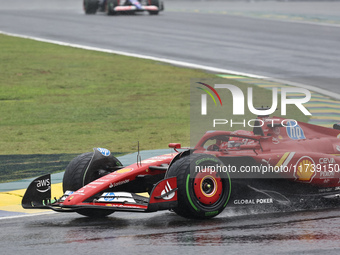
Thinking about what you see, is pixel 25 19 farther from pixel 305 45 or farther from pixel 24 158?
pixel 24 158

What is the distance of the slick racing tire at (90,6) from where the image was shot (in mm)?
39469

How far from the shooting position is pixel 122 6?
127 ft

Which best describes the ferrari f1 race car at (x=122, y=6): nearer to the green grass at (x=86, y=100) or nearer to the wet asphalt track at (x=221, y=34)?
the wet asphalt track at (x=221, y=34)

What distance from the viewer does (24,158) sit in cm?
1338

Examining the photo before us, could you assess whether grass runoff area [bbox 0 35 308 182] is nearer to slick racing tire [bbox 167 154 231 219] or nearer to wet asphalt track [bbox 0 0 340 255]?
wet asphalt track [bbox 0 0 340 255]

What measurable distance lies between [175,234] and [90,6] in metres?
32.9

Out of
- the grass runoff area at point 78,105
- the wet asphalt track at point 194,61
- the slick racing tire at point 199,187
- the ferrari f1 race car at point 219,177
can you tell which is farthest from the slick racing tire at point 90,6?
the slick racing tire at point 199,187

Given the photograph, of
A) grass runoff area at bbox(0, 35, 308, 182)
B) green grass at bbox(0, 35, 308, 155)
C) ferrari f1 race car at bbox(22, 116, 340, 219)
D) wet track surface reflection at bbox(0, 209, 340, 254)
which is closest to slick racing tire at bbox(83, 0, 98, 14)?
grass runoff area at bbox(0, 35, 308, 182)

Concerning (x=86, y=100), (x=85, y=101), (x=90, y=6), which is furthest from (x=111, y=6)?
(x=85, y=101)

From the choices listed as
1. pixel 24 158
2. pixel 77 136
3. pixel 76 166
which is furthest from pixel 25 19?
pixel 76 166

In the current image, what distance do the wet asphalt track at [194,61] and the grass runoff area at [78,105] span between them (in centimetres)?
230

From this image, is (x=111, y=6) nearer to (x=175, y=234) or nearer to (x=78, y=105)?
(x=78, y=105)

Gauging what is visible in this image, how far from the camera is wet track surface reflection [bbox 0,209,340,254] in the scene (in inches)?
286

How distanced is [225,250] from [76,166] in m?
2.85
